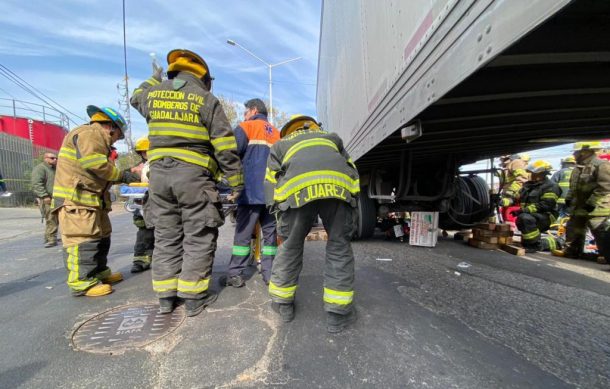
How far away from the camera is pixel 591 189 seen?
4.19m

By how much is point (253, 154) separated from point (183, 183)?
826mm

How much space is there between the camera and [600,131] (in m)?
2.47

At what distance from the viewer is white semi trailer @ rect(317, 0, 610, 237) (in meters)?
0.94

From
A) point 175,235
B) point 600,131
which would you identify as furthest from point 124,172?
point 600,131

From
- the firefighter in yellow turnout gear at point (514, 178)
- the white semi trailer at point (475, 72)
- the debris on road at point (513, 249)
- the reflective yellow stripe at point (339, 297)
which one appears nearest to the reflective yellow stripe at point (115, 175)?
the reflective yellow stripe at point (339, 297)

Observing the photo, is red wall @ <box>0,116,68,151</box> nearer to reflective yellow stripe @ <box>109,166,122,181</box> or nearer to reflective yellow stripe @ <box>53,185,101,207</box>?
reflective yellow stripe @ <box>53,185,101,207</box>

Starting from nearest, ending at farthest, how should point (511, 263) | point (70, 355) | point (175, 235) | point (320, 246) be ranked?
point (70, 355)
point (175, 235)
point (511, 263)
point (320, 246)

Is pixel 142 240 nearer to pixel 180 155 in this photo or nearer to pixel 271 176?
pixel 180 155

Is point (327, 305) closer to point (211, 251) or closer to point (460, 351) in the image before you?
point (460, 351)

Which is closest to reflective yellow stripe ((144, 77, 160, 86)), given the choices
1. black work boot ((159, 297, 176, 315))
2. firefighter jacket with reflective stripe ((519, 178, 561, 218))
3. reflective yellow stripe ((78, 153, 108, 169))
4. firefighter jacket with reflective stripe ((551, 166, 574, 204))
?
reflective yellow stripe ((78, 153, 108, 169))

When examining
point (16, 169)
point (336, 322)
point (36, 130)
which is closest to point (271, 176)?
point (336, 322)

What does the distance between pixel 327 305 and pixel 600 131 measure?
2.82 meters

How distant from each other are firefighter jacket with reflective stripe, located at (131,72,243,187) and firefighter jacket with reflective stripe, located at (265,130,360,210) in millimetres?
413

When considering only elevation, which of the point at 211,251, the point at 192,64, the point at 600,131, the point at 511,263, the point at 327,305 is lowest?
the point at 511,263
